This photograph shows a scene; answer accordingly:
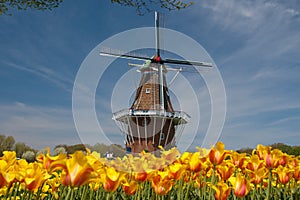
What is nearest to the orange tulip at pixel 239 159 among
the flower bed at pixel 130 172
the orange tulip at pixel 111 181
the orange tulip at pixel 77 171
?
the flower bed at pixel 130 172

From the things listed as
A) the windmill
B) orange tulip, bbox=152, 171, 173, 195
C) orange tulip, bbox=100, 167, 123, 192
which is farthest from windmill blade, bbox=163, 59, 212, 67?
orange tulip, bbox=100, 167, 123, 192

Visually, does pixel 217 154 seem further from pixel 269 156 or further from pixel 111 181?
pixel 111 181

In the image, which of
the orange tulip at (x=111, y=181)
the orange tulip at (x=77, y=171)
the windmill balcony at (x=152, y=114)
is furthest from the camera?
the windmill balcony at (x=152, y=114)

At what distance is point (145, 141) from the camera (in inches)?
798

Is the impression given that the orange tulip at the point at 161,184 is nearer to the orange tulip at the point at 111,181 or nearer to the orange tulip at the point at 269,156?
the orange tulip at the point at 111,181

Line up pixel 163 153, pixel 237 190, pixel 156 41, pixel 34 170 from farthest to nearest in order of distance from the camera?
1. pixel 156 41
2. pixel 163 153
3. pixel 237 190
4. pixel 34 170

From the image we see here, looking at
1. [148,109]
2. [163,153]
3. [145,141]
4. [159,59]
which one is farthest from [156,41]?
[163,153]

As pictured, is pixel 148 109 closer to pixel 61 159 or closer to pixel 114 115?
pixel 114 115

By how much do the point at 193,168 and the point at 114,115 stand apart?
19474 millimetres

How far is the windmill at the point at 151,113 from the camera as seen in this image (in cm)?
2012

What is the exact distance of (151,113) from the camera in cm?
1978

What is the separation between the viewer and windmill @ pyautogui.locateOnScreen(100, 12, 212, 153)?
20125mm

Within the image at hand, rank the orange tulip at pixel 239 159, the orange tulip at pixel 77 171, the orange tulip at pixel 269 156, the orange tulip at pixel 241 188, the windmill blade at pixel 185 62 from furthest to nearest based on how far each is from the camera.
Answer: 1. the windmill blade at pixel 185 62
2. the orange tulip at pixel 239 159
3. the orange tulip at pixel 269 156
4. the orange tulip at pixel 241 188
5. the orange tulip at pixel 77 171

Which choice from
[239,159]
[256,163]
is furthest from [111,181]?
[239,159]
